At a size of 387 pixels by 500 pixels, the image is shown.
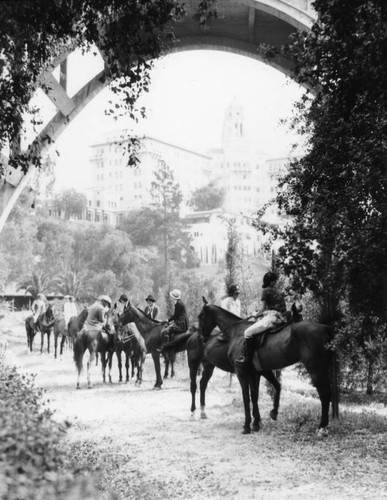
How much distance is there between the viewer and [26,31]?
5.97 meters

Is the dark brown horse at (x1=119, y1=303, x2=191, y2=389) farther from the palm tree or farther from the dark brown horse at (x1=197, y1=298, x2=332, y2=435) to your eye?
the palm tree

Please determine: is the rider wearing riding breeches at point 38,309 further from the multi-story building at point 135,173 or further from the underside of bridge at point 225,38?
the multi-story building at point 135,173

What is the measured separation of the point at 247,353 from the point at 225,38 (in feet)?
32.5

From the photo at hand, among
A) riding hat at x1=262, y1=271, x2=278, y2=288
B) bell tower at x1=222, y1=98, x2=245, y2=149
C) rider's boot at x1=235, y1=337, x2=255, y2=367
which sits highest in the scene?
bell tower at x1=222, y1=98, x2=245, y2=149

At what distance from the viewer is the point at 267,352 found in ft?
32.8

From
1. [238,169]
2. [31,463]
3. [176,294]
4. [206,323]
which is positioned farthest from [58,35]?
[238,169]

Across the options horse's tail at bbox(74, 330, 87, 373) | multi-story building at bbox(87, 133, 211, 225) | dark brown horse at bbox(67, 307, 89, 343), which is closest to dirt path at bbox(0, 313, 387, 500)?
horse's tail at bbox(74, 330, 87, 373)

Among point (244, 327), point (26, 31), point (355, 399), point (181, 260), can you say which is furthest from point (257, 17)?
point (181, 260)

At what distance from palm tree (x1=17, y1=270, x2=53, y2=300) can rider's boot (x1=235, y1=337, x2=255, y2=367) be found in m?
42.1

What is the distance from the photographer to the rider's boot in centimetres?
1014

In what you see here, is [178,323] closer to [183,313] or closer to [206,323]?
[183,313]

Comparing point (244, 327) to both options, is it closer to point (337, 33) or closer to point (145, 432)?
point (145, 432)

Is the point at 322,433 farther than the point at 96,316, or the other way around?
the point at 96,316

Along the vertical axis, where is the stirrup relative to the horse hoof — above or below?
above
